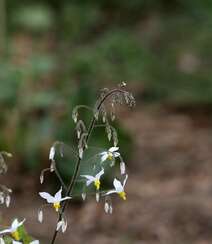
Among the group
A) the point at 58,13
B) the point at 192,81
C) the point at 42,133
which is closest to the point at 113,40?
the point at 192,81

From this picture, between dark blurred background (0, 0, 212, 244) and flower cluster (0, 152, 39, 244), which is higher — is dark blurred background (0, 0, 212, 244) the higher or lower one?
the lower one

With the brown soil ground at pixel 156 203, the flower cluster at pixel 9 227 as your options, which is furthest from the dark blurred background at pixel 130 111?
the flower cluster at pixel 9 227

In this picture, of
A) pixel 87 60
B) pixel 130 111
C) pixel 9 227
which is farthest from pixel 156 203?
pixel 9 227

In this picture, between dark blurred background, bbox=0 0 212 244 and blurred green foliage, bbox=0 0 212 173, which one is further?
blurred green foliage, bbox=0 0 212 173

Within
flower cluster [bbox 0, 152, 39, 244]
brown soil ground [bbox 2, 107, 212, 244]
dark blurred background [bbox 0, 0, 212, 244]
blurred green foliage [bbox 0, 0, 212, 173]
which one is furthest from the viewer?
blurred green foliage [bbox 0, 0, 212, 173]

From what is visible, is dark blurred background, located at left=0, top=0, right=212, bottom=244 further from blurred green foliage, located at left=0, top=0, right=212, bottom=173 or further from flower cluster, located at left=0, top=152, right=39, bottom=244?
flower cluster, located at left=0, top=152, right=39, bottom=244

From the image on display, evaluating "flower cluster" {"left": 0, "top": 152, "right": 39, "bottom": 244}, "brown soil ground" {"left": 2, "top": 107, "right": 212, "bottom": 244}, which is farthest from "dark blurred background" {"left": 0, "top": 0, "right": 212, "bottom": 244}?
"flower cluster" {"left": 0, "top": 152, "right": 39, "bottom": 244}

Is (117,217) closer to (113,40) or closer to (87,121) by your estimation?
(87,121)
